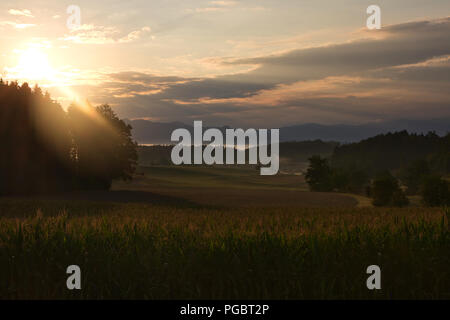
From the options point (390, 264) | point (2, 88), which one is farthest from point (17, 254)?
point (2, 88)

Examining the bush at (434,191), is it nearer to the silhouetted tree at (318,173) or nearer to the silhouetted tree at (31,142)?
the silhouetted tree at (318,173)

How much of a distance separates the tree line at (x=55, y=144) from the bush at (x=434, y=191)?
36.6 m

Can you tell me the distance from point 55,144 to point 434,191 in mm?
45604

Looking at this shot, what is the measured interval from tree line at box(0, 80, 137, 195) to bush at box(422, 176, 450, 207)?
36.6 meters

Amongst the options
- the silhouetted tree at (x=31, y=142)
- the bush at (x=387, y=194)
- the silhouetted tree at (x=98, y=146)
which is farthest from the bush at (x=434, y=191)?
the silhouetted tree at (x=31, y=142)

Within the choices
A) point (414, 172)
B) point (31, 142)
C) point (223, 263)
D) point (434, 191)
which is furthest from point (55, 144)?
point (414, 172)

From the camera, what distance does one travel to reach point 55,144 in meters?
54.7

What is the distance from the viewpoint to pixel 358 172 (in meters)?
112

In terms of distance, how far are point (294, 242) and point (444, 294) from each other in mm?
3030

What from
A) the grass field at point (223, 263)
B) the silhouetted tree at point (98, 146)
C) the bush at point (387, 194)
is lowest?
→ the bush at point (387, 194)

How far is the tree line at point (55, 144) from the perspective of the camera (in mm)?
51938

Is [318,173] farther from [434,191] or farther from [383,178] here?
[434,191]

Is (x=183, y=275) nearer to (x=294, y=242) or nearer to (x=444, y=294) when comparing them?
(x=294, y=242)

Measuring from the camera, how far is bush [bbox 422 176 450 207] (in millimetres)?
56844
